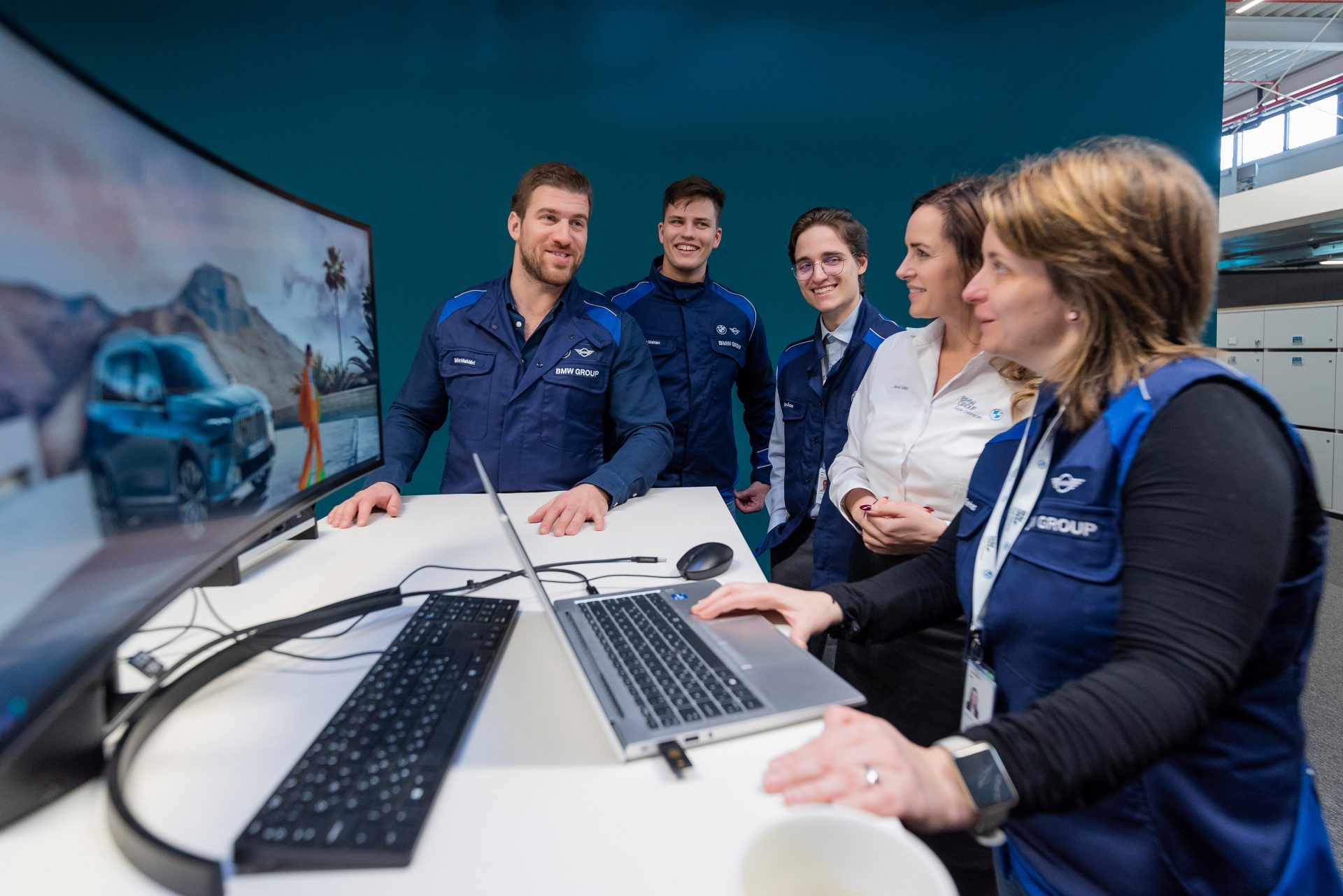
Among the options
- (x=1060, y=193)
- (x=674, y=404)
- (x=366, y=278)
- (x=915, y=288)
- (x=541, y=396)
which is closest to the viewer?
(x=1060, y=193)

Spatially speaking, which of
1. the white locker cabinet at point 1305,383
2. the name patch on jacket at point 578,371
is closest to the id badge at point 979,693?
the name patch on jacket at point 578,371

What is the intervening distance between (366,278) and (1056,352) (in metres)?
1.14

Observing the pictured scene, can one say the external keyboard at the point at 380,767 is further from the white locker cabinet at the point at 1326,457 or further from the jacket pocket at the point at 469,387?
the white locker cabinet at the point at 1326,457

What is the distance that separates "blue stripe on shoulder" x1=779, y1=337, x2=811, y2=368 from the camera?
229 cm

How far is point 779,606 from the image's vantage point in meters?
0.90

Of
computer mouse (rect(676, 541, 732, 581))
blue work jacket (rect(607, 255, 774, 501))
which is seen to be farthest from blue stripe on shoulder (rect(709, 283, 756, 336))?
computer mouse (rect(676, 541, 732, 581))

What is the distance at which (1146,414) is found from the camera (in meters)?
0.72

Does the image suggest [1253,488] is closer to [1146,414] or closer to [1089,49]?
[1146,414]

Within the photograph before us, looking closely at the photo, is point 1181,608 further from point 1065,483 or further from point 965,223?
point 965,223

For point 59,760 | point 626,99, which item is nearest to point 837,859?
point 59,760

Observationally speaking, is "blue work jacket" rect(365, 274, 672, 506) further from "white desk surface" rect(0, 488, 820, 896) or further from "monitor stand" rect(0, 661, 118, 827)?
"monitor stand" rect(0, 661, 118, 827)

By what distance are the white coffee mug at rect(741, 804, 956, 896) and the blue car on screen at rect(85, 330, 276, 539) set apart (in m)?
0.55

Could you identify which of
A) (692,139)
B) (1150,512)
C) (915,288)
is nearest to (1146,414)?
(1150,512)

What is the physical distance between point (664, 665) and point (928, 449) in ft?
2.96
